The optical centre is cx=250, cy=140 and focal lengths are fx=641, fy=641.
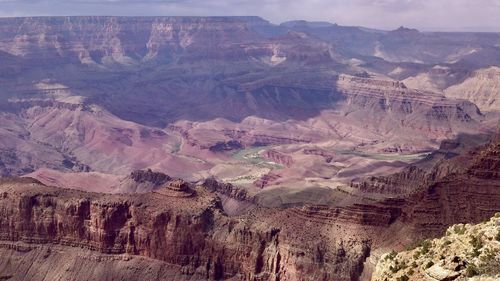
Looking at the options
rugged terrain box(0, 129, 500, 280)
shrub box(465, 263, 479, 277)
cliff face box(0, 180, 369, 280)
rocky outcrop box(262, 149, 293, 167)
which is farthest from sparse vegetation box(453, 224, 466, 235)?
rocky outcrop box(262, 149, 293, 167)

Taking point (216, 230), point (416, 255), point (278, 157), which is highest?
point (416, 255)

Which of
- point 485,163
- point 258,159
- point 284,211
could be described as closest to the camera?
point 485,163

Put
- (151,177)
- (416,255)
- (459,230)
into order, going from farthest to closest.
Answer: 1. (151,177)
2. (459,230)
3. (416,255)

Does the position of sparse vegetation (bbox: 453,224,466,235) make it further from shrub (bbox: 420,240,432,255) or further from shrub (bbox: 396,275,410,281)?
shrub (bbox: 396,275,410,281)

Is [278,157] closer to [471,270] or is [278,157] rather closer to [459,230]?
[459,230]

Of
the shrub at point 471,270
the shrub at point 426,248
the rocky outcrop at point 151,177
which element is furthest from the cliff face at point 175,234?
the shrub at point 471,270

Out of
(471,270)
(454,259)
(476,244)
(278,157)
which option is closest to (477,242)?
(476,244)

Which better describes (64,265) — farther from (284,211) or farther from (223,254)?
(284,211)

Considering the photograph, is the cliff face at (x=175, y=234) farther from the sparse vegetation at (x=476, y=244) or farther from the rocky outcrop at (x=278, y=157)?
the rocky outcrop at (x=278, y=157)

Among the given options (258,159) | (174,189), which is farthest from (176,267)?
(258,159)

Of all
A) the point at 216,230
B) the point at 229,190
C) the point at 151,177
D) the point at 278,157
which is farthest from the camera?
the point at 278,157
